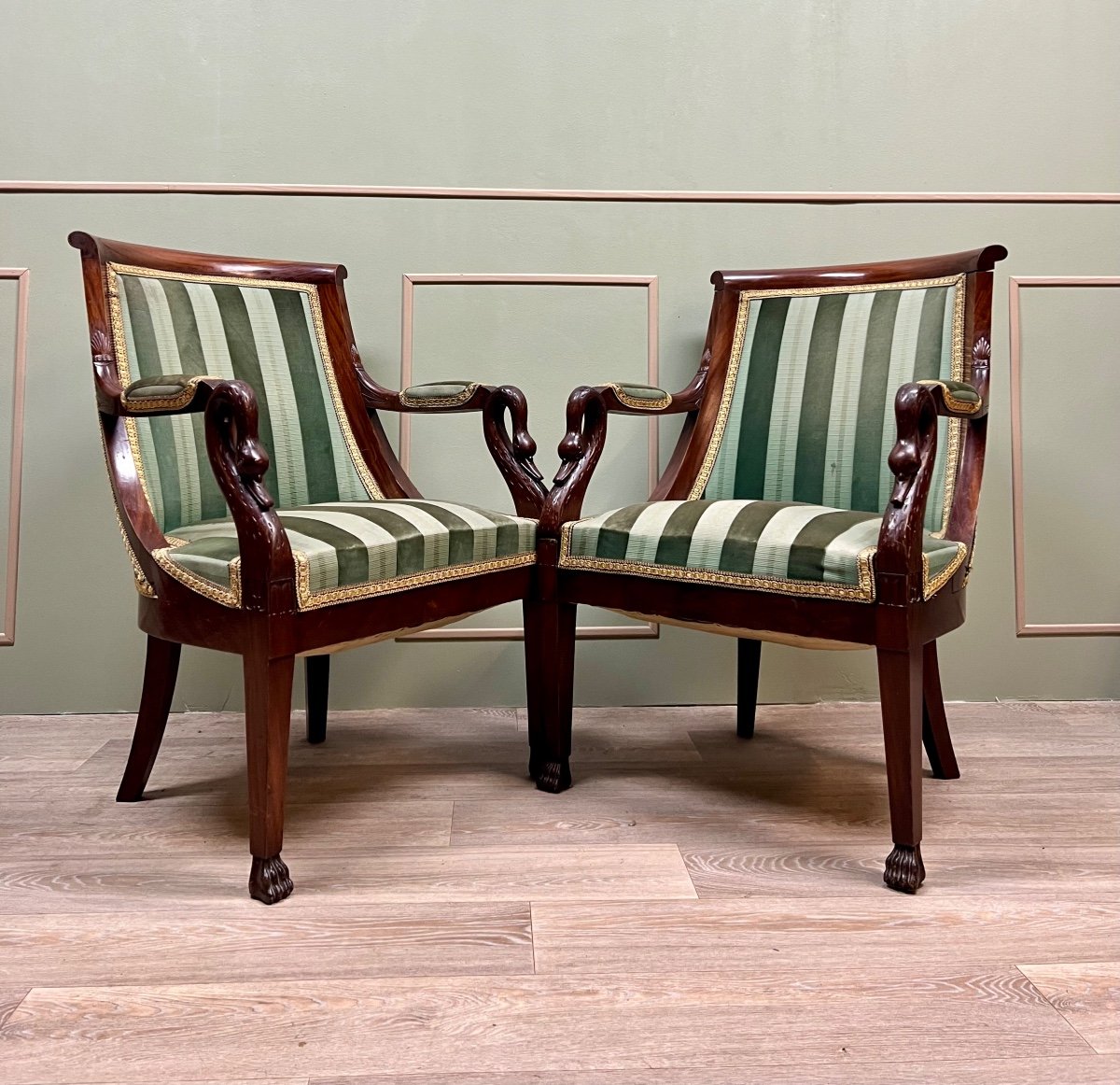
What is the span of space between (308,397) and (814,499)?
1.00 m

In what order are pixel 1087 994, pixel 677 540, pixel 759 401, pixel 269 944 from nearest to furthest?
1. pixel 1087 994
2. pixel 269 944
3. pixel 677 540
4. pixel 759 401

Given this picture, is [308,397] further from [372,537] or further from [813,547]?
[813,547]

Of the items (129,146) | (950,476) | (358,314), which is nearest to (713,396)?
(950,476)

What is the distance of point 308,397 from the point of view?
73.0 inches

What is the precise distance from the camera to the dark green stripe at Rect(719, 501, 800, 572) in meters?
1.42

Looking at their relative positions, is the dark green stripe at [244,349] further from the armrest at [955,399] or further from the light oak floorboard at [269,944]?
the armrest at [955,399]

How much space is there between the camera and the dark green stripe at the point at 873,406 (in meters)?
1.78

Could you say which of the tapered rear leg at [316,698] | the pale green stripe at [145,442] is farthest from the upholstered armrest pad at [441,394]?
the tapered rear leg at [316,698]

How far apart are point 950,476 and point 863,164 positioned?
0.93 m

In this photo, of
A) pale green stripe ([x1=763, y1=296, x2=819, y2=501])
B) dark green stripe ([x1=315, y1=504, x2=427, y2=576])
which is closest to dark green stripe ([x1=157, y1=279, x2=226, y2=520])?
dark green stripe ([x1=315, y1=504, x2=427, y2=576])

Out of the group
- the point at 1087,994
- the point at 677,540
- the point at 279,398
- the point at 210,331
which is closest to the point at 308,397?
the point at 279,398

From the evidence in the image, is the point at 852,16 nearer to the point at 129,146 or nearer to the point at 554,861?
the point at 129,146

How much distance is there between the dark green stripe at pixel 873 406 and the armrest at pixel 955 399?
26 centimetres

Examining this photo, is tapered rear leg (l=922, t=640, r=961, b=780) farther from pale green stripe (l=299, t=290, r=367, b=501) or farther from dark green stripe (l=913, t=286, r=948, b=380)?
pale green stripe (l=299, t=290, r=367, b=501)
